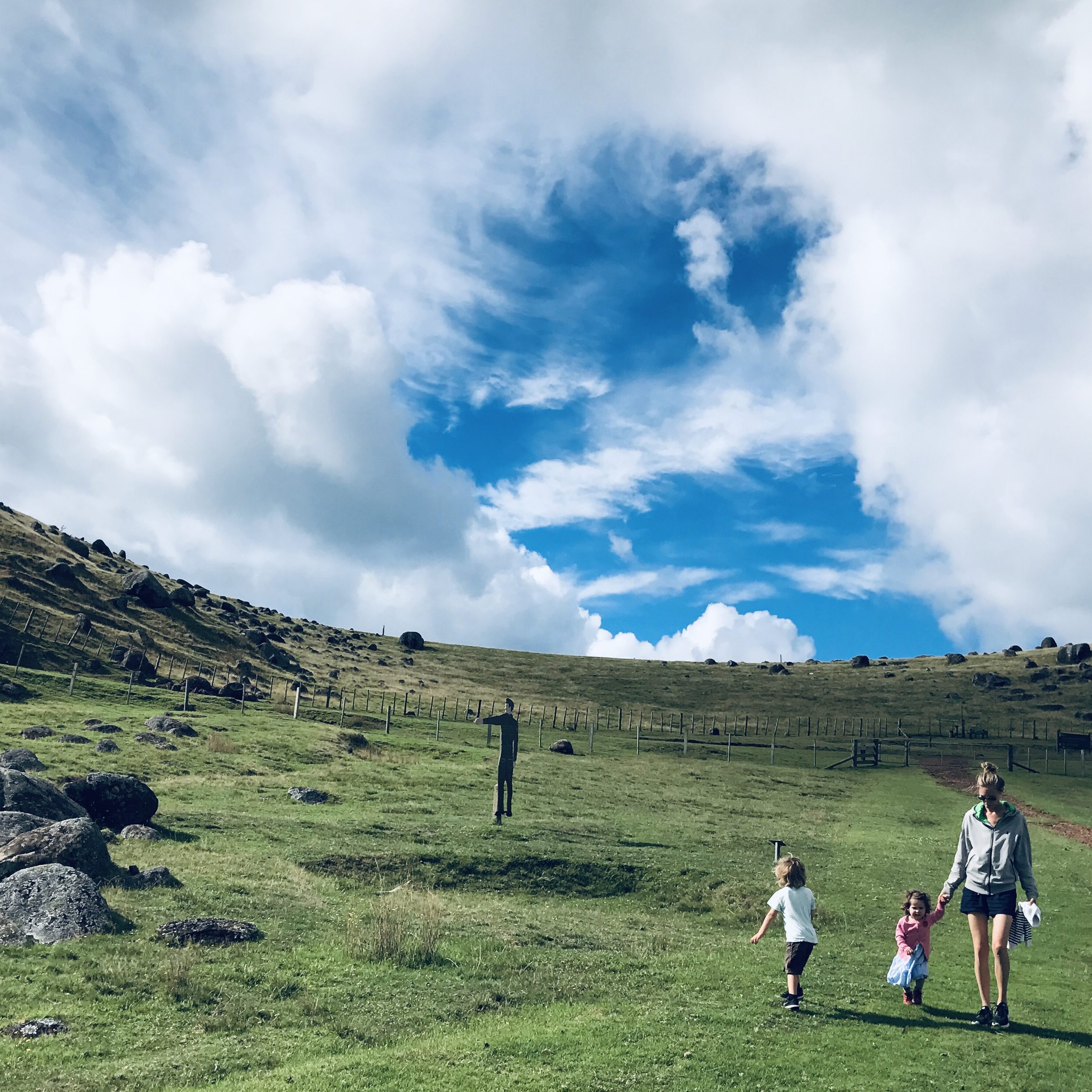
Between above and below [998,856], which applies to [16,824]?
below

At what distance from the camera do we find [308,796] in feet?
132

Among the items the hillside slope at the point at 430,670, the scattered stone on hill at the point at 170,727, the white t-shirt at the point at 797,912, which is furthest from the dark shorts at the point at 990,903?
the hillside slope at the point at 430,670

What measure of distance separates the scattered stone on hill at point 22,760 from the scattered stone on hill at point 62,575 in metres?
86.0

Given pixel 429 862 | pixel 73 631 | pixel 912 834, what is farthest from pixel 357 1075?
pixel 73 631

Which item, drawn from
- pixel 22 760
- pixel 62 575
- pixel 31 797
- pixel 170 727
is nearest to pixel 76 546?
pixel 62 575

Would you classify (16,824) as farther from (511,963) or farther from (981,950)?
(981,950)

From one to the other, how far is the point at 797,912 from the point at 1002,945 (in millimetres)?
3115

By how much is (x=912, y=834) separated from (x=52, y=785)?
39.7 m

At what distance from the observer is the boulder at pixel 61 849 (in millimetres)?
19156

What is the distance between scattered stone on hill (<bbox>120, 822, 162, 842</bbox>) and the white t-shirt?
22022 mm

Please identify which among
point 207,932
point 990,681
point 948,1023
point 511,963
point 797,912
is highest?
point 990,681

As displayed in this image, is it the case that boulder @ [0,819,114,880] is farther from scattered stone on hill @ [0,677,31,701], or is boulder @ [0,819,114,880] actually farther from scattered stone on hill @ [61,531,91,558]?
scattered stone on hill @ [61,531,91,558]

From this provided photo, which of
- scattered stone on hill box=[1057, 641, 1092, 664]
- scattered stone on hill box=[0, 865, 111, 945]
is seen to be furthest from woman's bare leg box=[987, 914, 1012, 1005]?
scattered stone on hill box=[1057, 641, 1092, 664]

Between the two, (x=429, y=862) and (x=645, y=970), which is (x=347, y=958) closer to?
(x=645, y=970)
